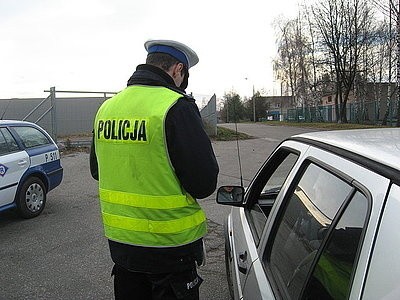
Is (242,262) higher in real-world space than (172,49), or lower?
lower

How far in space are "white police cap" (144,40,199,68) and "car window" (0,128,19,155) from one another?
4896mm

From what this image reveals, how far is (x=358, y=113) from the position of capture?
1598 inches

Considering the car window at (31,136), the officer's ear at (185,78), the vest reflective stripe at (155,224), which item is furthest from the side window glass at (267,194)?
the car window at (31,136)

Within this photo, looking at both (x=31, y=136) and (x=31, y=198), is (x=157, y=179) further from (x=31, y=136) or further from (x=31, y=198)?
(x=31, y=136)

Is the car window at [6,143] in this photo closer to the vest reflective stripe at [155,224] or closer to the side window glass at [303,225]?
the vest reflective stripe at [155,224]

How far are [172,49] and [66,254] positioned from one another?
142 inches

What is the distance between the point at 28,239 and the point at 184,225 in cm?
427

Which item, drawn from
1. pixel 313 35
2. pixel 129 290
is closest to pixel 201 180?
pixel 129 290

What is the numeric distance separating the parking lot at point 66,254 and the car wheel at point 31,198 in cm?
14

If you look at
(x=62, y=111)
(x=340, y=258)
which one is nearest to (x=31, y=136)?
(x=340, y=258)

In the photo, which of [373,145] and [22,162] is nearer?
[373,145]

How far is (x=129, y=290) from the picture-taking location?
7.48 ft

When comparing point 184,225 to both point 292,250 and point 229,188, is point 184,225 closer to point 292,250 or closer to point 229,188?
point 292,250

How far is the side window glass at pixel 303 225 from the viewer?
5.52ft
